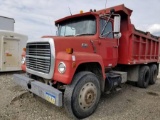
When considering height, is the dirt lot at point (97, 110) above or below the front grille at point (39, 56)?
below

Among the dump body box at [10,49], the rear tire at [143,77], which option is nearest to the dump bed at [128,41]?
the rear tire at [143,77]

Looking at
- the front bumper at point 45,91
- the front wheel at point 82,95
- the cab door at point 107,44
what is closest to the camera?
the front bumper at point 45,91

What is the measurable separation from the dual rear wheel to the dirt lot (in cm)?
118

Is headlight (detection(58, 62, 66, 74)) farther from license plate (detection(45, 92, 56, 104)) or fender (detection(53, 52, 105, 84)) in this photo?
license plate (detection(45, 92, 56, 104))

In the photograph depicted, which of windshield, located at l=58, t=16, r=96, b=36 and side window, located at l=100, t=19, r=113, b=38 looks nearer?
windshield, located at l=58, t=16, r=96, b=36

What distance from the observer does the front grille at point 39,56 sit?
4.04 meters

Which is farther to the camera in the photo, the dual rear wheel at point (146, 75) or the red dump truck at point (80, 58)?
the dual rear wheel at point (146, 75)

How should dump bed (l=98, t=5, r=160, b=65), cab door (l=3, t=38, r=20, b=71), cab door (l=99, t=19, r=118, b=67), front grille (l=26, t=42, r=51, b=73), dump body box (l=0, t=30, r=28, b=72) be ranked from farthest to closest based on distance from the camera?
cab door (l=3, t=38, r=20, b=71) < dump body box (l=0, t=30, r=28, b=72) < dump bed (l=98, t=5, r=160, b=65) < cab door (l=99, t=19, r=118, b=67) < front grille (l=26, t=42, r=51, b=73)

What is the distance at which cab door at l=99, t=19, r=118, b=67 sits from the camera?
5.08 meters

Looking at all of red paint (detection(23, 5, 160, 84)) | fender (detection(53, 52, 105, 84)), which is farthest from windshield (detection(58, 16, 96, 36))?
fender (detection(53, 52, 105, 84))

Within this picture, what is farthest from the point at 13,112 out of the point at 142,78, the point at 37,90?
the point at 142,78

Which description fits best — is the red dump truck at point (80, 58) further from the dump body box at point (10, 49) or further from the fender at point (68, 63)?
the dump body box at point (10, 49)

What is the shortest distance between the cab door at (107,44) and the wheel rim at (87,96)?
118cm

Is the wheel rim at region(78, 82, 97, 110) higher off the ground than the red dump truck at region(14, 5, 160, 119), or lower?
lower
